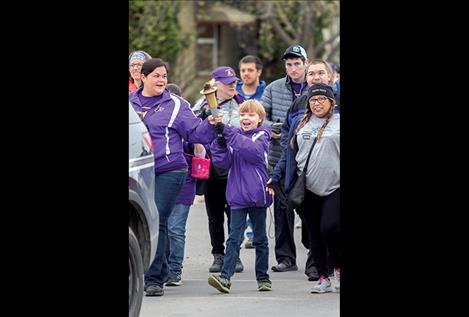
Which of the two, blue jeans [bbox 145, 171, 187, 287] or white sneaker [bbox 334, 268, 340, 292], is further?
white sneaker [bbox 334, 268, 340, 292]

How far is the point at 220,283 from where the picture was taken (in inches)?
445

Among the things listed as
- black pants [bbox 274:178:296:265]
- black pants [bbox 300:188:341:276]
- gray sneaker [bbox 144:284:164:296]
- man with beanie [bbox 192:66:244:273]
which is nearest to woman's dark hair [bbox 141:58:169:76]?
man with beanie [bbox 192:66:244:273]

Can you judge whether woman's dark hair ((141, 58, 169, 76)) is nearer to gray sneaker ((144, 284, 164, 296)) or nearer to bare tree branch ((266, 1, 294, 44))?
gray sneaker ((144, 284, 164, 296))

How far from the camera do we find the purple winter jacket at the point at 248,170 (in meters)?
11.2

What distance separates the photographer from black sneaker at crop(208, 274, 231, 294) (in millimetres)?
11289

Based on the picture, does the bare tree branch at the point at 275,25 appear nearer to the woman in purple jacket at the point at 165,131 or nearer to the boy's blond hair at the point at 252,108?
the boy's blond hair at the point at 252,108

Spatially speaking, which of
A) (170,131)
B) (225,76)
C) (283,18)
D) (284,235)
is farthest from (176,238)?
(283,18)

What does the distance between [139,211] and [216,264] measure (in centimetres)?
392

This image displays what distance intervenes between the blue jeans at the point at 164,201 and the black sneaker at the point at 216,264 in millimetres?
1671

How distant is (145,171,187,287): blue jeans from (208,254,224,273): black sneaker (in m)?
1.67
